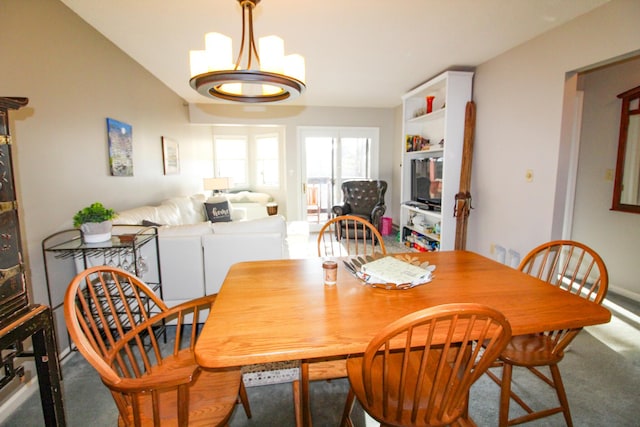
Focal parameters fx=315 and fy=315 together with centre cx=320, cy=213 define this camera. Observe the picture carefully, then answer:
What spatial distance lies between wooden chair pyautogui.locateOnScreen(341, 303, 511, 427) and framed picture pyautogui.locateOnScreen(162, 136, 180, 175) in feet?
13.1

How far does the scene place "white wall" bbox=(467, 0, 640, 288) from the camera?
7.64 feet

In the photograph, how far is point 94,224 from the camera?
2096mm

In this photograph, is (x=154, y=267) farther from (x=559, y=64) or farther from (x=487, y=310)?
(x=559, y=64)

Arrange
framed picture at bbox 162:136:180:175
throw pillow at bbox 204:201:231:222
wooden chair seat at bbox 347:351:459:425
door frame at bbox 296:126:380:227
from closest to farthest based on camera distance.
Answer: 1. wooden chair seat at bbox 347:351:459:425
2. framed picture at bbox 162:136:180:175
3. throw pillow at bbox 204:201:231:222
4. door frame at bbox 296:126:380:227

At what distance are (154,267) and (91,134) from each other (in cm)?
128

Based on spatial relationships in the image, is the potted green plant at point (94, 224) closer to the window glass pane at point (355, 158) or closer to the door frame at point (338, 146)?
the door frame at point (338, 146)

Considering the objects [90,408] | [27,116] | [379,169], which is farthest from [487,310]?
[379,169]

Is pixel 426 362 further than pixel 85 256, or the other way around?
pixel 85 256

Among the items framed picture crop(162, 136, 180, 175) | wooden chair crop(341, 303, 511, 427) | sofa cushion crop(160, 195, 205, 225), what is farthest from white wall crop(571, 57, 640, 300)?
framed picture crop(162, 136, 180, 175)

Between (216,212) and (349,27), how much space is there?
318 cm

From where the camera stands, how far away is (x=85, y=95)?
8.48 ft

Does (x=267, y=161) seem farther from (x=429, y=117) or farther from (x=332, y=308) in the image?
(x=332, y=308)

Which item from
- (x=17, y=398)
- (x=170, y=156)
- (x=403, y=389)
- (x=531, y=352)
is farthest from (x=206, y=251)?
(x=170, y=156)

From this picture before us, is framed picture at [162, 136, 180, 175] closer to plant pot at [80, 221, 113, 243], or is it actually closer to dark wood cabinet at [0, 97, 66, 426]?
plant pot at [80, 221, 113, 243]
